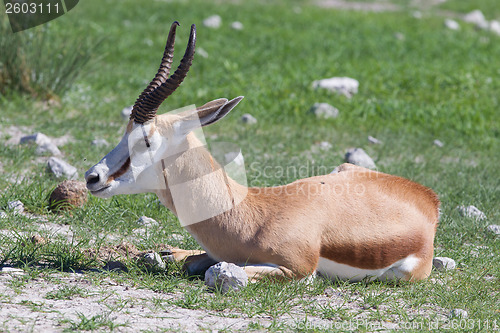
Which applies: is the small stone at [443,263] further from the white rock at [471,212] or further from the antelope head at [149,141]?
the antelope head at [149,141]

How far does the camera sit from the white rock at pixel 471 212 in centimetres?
648

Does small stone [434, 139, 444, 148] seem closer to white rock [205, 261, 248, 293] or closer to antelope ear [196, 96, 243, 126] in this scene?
antelope ear [196, 96, 243, 126]

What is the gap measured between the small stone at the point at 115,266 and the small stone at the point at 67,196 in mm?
1192

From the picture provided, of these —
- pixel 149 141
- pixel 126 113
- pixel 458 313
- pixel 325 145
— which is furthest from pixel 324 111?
pixel 458 313

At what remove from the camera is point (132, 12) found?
14.9 meters

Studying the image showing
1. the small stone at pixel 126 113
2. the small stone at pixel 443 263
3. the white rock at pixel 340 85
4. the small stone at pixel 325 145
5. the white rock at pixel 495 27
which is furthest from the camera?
the white rock at pixel 495 27

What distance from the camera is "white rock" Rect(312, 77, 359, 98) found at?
35.4 feet

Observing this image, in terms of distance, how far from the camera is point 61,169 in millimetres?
6617

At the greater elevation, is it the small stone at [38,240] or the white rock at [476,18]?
the small stone at [38,240]

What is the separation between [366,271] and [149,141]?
1751 millimetres

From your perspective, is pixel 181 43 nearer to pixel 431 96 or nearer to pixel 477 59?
pixel 431 96

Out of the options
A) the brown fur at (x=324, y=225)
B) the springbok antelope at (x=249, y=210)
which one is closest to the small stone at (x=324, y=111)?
the brown fur at (x=324, y=225)

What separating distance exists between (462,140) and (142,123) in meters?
6.17

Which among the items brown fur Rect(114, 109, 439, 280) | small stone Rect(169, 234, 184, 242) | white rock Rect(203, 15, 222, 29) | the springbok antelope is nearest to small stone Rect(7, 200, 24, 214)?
small stone Rect(169, 234, 184, 242)
